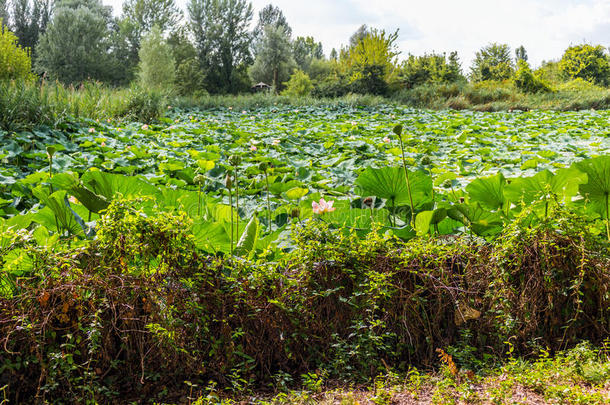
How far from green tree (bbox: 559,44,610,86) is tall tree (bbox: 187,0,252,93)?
20447 millimetres

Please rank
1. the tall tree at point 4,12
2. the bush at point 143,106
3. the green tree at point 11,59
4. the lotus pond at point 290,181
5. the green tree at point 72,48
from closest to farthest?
the lotus pond at point 290,181 < the bush at point 143,106 < the green tree at point 11,59 < the green tree at point 72,48 < the tall tree at point 4,12

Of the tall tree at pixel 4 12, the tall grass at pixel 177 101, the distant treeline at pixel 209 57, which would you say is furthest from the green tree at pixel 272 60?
the tall tree at pixel 4 12

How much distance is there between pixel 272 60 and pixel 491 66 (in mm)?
13926

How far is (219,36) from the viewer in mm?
23422

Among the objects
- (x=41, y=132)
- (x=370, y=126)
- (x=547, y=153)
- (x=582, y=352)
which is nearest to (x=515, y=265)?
(x=582, y=352)

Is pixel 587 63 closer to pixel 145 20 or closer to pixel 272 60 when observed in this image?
pixel 272 60

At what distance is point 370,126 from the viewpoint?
257 inches

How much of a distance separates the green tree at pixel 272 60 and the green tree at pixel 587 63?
17587mm

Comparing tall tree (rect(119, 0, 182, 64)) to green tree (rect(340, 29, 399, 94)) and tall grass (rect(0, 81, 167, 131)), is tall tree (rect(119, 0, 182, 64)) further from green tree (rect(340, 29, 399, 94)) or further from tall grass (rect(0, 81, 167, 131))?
tall grass (rect(0, 81, 167, 131))

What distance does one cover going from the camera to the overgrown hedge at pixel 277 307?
114cm

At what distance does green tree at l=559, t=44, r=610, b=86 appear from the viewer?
2352 cm

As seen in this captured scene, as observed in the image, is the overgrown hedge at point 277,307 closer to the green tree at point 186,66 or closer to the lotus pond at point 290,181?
the lotus pond at point 290,181

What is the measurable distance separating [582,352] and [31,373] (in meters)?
1.74

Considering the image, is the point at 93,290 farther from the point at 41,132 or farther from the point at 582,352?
the point at 41,132
